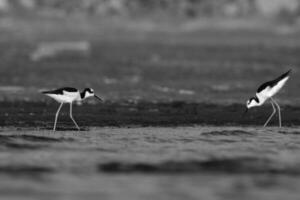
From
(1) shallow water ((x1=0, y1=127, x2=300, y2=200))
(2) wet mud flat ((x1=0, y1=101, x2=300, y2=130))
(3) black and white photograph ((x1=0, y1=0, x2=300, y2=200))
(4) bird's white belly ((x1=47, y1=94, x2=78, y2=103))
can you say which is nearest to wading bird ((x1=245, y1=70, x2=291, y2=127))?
(3) black and white photograph ((x1=0, y1=0, x2=300, y2=200))

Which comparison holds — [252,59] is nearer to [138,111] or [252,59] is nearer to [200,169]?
[138,111]

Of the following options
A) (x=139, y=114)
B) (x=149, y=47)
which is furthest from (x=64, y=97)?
(x=149, y=47)

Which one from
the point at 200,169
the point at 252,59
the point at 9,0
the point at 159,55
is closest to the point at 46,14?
the point at 9,0

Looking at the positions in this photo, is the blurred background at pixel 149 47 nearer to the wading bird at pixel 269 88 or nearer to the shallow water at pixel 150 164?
the wading bird at pixel 269 88

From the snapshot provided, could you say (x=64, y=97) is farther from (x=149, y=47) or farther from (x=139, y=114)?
(x=149, y=47)

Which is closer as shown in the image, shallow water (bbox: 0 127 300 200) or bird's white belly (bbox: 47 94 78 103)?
shallow water (bbox: 0 127 300 200)

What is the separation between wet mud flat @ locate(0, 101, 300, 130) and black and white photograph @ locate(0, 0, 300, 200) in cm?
2

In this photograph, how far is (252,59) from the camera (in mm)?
35125

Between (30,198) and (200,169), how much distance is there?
8.33 feet

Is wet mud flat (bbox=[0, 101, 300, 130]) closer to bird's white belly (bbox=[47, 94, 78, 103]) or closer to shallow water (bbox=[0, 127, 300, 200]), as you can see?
bird's white belly (bbox=[47, 94, 78, 103])

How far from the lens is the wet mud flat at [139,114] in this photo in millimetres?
15602

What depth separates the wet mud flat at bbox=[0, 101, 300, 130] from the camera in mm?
15602

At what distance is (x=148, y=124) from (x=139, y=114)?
1.22 meters

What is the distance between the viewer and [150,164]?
1120 cm
